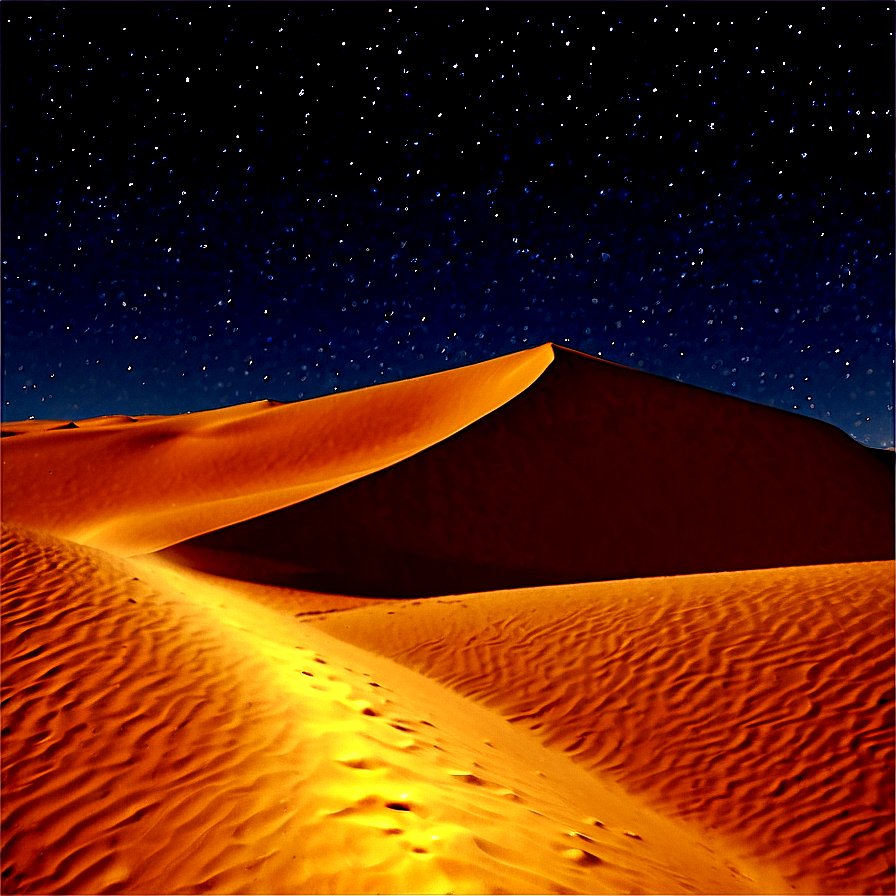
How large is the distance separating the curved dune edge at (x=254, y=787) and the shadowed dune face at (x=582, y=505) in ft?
31.5

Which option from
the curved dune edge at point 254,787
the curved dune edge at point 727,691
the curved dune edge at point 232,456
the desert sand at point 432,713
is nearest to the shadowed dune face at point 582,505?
the desert sand at point 432,713

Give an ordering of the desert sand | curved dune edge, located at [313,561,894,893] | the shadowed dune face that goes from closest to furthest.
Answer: the desert sand < curved dune edge, located at [313,561,894,893] < the shadowed dune face

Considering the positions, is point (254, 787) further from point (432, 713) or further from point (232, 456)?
point (232, 456)

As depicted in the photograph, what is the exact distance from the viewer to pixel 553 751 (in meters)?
6.35

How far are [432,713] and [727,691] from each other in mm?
3404

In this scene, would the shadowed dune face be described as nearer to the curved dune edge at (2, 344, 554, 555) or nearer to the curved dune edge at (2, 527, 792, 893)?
the curved dune edge at (2, 344, 554, 555)

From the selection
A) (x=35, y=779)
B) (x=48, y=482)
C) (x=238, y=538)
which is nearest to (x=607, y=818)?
(x=35, y=779)

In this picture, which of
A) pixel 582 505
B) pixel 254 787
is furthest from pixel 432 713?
pixel 582 505

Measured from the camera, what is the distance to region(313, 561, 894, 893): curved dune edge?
5.21m

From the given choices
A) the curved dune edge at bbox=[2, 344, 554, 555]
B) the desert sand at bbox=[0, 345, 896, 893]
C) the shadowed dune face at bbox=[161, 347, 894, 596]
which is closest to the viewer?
the desert sand at bbox=[0, 345, 896, 893]

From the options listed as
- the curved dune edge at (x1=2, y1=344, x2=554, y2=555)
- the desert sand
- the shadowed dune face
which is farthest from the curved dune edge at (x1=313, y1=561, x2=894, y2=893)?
the curved dune edge at (x1=2, y1=344, x2=554, y2=555)

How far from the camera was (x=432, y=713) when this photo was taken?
19.8 ft

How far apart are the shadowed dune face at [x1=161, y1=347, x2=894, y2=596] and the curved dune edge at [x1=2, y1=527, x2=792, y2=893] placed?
9.60m

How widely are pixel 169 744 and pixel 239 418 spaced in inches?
1331
